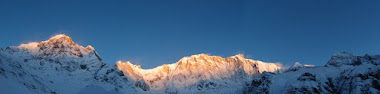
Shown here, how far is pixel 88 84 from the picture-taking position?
622ft

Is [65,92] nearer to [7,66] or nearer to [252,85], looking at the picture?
[7,66]

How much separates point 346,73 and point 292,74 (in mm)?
24808

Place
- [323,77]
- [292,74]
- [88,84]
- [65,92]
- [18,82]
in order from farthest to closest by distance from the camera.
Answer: [88,84] < [65,92] < [292,74] < [323,77] < [18,82]

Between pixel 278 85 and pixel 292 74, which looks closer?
pixel 278 85

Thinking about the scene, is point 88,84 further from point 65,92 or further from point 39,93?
point 39,93

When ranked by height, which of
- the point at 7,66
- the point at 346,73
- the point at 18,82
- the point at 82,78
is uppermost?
the point at 82,78

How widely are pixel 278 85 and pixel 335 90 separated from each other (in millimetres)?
22819

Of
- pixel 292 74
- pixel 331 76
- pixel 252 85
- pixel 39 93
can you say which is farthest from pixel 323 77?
pixel 39 93

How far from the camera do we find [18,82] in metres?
131

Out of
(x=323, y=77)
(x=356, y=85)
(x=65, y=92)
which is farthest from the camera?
(x=65, y=92)

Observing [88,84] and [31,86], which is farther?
[88,84]

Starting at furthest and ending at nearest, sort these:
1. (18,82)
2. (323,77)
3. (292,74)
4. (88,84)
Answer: (88,84) → (292,74) → (323,77) → (18,82)

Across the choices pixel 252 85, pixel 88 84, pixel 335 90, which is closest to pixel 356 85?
pixel 335 90

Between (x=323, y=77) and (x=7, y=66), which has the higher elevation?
(x=7, y=66)
